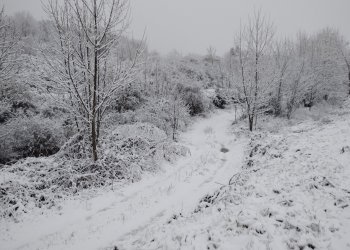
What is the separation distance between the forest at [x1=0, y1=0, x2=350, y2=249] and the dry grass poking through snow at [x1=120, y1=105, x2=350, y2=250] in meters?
0.14

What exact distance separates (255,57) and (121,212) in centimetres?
1702

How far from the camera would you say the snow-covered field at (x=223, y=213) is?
4.94m

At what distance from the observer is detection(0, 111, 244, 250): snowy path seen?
5.99m

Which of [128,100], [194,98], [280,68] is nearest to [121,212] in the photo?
[128,100]

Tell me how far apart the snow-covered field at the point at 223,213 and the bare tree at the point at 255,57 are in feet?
29.5

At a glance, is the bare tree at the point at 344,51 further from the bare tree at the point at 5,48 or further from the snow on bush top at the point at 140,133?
the bare tree at the point at 5,48

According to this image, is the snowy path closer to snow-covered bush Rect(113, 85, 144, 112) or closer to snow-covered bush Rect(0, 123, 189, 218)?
snow-covered bush Rect(0, 123, 189, 218)

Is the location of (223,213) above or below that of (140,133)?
below

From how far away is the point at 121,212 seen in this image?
745 cm

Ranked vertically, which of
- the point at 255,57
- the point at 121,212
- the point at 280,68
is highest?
the point at 255,57

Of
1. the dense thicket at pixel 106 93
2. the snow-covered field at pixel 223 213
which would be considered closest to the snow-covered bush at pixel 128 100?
the dense thicket at pixel 106 93

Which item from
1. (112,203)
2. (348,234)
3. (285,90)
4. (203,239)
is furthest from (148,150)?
(285,90)

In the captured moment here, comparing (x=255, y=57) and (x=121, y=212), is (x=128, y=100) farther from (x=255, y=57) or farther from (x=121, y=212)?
(x=121, y=212)

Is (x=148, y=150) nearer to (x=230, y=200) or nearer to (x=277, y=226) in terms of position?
(x=230, y=200)
